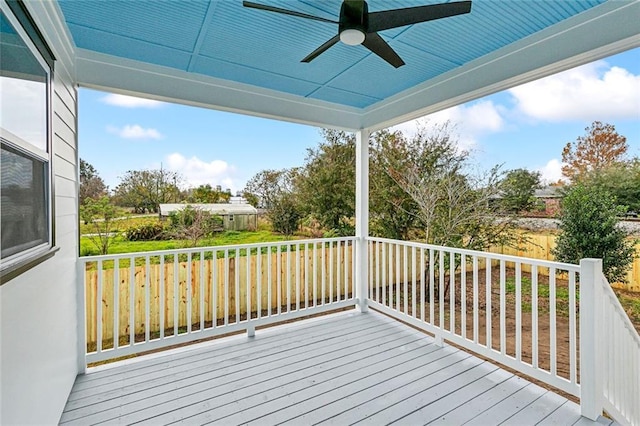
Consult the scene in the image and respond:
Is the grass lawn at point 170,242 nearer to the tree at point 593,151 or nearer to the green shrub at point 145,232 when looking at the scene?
the green shrub at point 145,232

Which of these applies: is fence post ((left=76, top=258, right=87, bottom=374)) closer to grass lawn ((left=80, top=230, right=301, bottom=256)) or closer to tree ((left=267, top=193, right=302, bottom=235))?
grass lawn ((left=80, top=230, right=301, bottom=256))

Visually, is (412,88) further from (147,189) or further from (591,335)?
(147,189)

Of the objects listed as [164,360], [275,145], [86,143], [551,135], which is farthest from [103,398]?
[551,135]

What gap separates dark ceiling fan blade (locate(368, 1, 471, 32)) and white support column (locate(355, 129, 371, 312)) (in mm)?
2328

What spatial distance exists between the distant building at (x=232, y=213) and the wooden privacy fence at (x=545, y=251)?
344 cm

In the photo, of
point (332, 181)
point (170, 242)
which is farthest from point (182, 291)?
point (332, 181)

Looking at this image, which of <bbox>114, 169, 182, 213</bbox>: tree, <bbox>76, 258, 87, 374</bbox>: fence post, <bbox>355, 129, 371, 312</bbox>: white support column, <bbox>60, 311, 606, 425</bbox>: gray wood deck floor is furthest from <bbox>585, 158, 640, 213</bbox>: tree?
<bbox>76, 258, 87, 374</bbox>: fence post

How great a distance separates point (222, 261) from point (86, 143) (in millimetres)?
1966

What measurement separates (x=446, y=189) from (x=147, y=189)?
13.3 feet

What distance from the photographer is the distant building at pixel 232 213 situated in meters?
3.99

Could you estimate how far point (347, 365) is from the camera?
2.71 metres

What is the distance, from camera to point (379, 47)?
207cm

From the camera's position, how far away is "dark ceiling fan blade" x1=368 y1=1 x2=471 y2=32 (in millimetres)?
1671

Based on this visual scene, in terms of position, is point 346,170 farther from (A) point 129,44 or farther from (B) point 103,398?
(B) point 103,398
